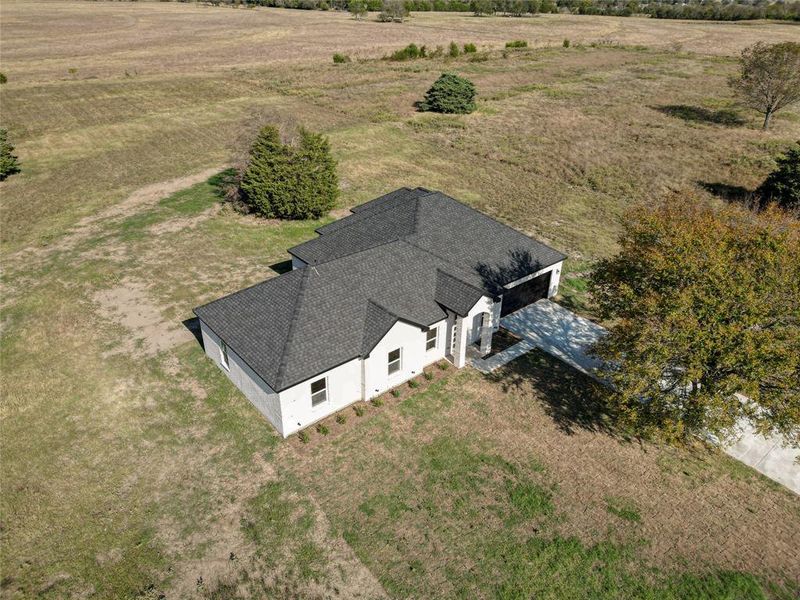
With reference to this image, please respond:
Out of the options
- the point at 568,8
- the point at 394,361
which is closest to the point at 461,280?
the point at 394,361

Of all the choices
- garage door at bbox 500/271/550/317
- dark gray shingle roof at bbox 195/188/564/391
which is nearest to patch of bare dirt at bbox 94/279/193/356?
dark gray shingle roof at bbox 195/188/564/391

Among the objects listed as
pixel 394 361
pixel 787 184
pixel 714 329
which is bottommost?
pixel 394 361

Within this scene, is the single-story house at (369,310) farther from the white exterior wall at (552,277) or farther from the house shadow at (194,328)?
the house shadow at (194,328)

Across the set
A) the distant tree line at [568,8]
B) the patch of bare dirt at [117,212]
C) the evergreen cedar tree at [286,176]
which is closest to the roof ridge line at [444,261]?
the evergreen cedar tree at [286,176]

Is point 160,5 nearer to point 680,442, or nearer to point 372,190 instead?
point 372,190

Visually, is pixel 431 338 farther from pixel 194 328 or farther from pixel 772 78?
pixel 772 78

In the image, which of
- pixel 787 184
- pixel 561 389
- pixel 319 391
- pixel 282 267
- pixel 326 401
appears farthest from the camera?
pixel 787 184

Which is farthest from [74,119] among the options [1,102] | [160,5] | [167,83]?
[160,5]

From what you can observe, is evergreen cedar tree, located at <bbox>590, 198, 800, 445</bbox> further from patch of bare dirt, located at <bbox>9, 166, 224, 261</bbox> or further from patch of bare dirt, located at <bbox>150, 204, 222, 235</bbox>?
patch of bare dirt, located at <bbox>9, 166, 224, 261</bbox>
